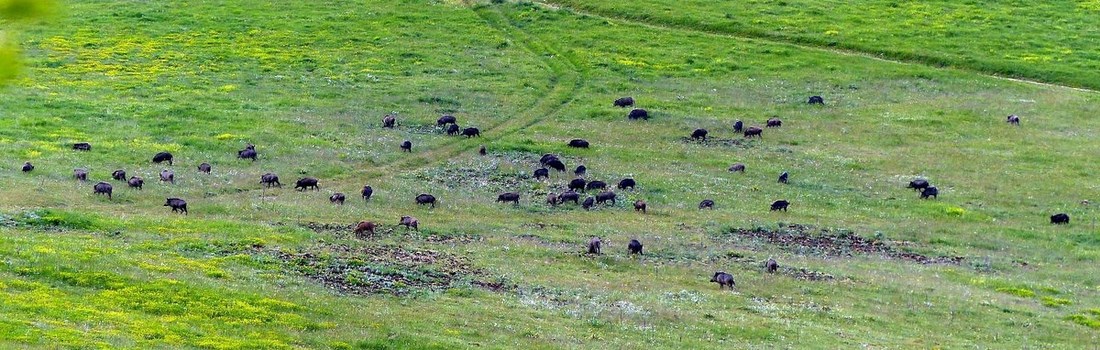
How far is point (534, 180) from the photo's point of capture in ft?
169

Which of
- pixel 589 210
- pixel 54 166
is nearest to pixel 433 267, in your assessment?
pixel 589 210

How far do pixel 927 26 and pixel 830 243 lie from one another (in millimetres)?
43554

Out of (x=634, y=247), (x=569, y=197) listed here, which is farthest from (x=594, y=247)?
(x=569, y=197)

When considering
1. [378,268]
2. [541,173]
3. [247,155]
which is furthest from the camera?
[247,155]

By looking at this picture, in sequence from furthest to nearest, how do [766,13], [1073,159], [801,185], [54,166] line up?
[766,13], [1073,159], [801,185], [54,166]

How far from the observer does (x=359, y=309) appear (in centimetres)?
3170

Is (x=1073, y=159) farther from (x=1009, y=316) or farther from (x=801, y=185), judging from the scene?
(x=1009, y=316)

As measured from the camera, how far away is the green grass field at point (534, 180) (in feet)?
104

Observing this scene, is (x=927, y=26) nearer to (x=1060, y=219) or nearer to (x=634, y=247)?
(x=1060, y=219)

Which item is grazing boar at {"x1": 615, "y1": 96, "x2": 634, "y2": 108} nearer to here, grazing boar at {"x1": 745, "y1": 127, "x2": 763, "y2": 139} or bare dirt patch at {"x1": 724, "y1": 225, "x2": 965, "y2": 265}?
grazing boar at {"x1": 745, "y1": 127, "x2": 763, "y2": 139}

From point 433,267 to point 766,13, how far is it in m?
54.5

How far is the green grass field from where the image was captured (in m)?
31.8

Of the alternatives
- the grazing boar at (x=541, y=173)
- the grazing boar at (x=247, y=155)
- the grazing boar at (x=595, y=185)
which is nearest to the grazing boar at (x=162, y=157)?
the grazing boar at (x=247, y=155)

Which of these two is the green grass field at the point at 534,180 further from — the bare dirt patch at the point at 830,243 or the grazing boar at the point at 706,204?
the grazing boar at the point at 706,204
